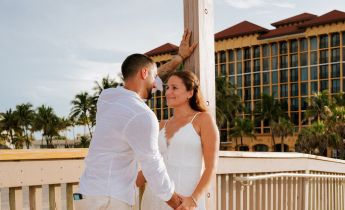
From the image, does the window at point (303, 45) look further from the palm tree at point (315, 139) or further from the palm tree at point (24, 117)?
the palm tree at point (24, 117)

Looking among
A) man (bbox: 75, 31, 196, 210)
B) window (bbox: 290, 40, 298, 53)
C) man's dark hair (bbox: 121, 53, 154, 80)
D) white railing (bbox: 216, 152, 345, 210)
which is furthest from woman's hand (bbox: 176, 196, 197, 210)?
window (bbox: 290, 40, 298, 53)

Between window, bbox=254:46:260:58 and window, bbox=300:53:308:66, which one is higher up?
window, bbox=254:46:260:58

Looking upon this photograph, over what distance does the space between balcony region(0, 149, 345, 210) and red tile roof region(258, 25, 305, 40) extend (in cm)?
6603

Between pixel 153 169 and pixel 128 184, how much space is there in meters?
0.19

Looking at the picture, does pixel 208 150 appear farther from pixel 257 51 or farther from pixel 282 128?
pixel 257 51

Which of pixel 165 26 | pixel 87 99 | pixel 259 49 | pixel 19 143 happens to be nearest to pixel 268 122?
pixel 259 49

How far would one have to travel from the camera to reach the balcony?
3.04 metres

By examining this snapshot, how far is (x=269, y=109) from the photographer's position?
72.9 m

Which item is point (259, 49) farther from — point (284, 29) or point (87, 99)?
point (87, 99)

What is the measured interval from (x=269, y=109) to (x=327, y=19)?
45.5ft

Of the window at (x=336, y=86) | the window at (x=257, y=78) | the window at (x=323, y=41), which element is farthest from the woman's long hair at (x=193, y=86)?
the window at (x=257, y=78)

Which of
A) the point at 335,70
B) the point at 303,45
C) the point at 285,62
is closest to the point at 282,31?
the point at 303,45

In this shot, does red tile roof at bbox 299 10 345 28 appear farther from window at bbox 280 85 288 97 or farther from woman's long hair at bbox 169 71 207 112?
woman's long hair at bbox 169 71 207 112

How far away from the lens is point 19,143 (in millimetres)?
94062
